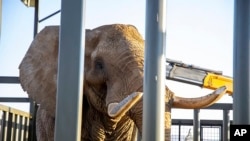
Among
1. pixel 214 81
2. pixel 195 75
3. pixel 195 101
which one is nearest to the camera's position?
pixel 195 101

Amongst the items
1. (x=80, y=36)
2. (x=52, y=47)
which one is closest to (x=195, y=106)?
(x=52, y=47)

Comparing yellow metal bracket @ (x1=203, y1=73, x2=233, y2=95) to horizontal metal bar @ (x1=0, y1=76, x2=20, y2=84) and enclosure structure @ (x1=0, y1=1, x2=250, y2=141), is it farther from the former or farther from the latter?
enclosure structure @ (x1=0, y1=1, x2=250, y2=141)

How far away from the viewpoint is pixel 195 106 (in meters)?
4.21

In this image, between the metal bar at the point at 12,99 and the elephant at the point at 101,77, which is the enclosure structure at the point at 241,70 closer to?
the elephant at the point at 101,77

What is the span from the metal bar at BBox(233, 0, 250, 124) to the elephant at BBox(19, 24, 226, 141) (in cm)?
250

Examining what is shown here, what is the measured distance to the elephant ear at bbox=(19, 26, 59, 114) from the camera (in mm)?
5109

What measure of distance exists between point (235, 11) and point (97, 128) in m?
3.68

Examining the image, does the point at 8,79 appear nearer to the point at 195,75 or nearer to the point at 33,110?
the point at 33,110

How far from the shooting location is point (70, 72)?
1.72 m

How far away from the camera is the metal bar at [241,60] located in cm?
173

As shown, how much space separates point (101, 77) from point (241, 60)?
321 cm

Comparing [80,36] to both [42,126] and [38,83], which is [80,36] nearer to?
[38,83]

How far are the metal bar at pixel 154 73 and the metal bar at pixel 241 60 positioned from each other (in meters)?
0.29

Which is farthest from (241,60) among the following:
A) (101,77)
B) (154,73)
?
(101,77)
